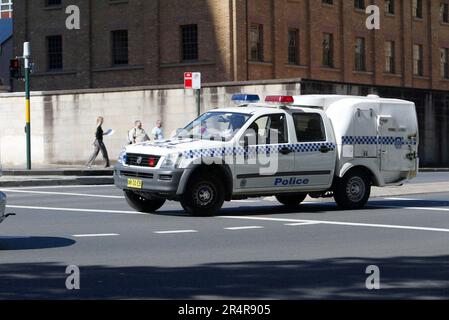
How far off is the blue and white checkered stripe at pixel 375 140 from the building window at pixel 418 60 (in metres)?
39.3

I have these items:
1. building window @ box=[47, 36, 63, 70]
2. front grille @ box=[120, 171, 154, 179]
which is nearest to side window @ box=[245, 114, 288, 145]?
front grille @ box=[120, 171, 154, 179]

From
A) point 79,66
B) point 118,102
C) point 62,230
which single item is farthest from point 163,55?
point 62,230

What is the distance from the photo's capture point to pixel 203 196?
56.5 ft

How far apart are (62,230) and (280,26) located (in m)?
34.3

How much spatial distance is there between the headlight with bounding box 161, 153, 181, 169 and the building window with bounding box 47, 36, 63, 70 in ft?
115

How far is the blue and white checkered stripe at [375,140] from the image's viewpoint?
1912 centimetres

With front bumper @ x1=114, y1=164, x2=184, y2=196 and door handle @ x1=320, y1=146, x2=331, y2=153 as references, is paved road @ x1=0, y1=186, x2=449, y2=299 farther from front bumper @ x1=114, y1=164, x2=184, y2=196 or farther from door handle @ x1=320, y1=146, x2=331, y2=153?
door handle @ x1=320, y1=146, x2=331, y2=153

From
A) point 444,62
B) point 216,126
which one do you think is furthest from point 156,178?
point 444,62

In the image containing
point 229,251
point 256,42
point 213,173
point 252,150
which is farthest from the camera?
point 256,42

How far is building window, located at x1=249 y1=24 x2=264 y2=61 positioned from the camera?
4700cm

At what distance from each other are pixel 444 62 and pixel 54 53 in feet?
77.1

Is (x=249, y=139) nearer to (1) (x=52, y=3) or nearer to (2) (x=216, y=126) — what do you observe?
(2) (x=216, y=126)

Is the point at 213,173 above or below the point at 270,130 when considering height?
below

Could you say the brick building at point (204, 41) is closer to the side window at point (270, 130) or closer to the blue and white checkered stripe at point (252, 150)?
the blue and white checkered stripe at point (252, 150)
